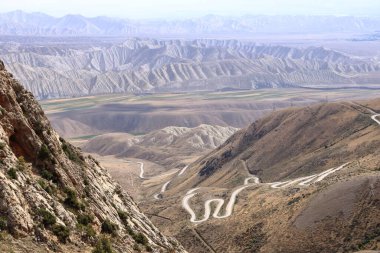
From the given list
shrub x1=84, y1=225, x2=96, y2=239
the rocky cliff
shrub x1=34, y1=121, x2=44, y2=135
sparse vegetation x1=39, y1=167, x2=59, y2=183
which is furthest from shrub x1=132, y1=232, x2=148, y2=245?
shrub x1=34, y1=121, x2=44, y2=135

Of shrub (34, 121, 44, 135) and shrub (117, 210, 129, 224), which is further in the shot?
shrub (117, 210, 129, 224)

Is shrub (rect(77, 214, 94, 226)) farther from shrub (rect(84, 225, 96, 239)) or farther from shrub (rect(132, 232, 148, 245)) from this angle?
shrub (rect(132, 232, 148, 245))

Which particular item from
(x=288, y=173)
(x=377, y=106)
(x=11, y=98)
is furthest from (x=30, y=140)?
(x=377, y=106)

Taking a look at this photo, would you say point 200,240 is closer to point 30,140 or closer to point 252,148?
point 30,140

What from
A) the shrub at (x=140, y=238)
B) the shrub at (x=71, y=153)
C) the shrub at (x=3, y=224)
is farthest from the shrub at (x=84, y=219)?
the shrub at (x=71, y=153)

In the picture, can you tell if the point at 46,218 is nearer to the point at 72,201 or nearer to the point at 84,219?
the point at 84,219

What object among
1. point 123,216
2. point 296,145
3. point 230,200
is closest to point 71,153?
point 123,216
